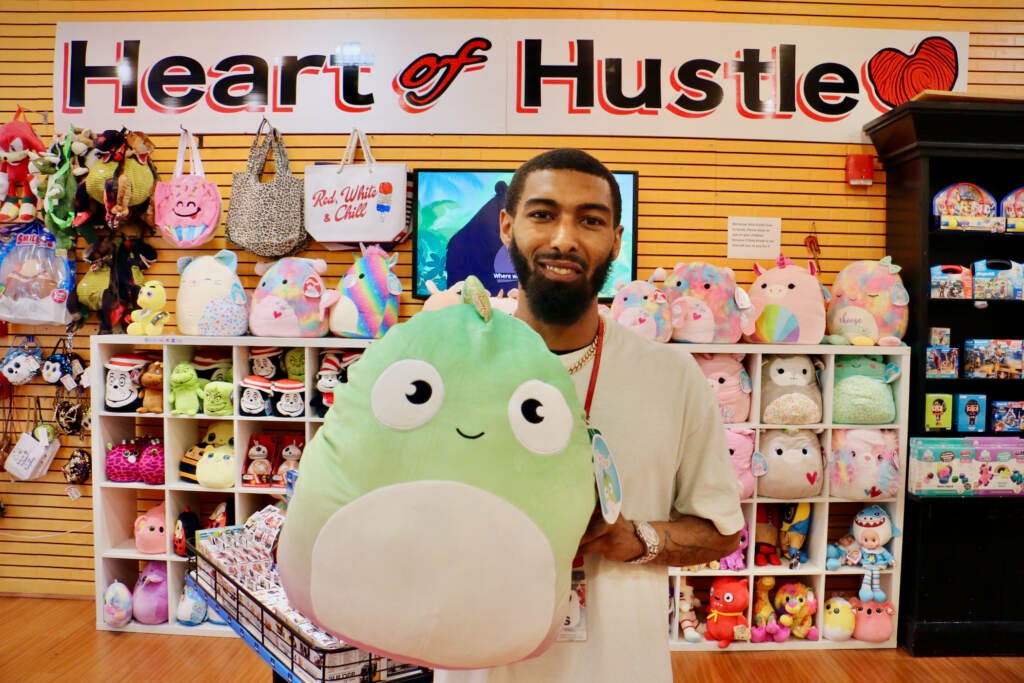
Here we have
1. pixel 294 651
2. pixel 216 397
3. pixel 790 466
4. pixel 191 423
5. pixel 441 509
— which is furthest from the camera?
pixel 191 423

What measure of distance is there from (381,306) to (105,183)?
5.33 feet

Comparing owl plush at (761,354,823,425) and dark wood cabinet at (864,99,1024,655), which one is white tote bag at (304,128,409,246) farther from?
dark wood cabinet at (864,99,1024,655)

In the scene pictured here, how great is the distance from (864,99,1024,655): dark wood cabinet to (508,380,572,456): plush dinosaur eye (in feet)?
10.3

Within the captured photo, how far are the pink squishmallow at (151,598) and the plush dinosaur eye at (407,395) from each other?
3.21 metres

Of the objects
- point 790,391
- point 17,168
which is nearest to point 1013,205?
point 790,391

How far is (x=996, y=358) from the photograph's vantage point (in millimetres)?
3510

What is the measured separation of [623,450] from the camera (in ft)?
4.17

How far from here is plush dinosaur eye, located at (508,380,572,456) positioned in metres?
0.99

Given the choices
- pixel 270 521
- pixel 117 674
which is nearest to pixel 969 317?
pixel 270 521

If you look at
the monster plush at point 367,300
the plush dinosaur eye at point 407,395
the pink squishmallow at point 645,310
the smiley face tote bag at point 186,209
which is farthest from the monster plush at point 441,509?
the smiley face tote bag at point 186,209

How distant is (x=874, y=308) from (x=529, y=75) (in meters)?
2.21

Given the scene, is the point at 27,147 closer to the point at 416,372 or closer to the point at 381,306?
the point at 381,306

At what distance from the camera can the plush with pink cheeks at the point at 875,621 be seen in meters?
3.38

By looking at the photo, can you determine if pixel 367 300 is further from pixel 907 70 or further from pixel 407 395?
pixel 907 70
